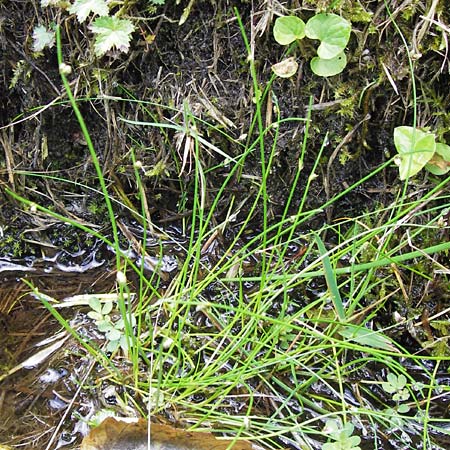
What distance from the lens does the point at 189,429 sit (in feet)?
3.52

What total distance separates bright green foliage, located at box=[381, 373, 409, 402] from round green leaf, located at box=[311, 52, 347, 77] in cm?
67

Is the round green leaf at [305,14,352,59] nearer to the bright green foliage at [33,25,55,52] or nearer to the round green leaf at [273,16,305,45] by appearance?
the round green leaf at [273,16,305,45]

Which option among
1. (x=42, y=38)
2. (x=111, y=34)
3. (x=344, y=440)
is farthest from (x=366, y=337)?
(x=42, y=38)

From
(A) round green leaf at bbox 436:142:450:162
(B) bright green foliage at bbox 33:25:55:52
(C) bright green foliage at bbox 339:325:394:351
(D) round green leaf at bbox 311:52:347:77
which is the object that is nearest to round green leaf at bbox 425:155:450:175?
(A) round green leaf at bbox 436:142:450:162

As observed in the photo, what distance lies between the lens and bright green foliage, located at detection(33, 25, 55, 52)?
4.39 ft

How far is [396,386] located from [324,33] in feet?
2.54

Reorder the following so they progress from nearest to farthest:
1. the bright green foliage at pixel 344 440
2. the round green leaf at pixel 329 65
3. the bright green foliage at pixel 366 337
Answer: the bright green foliage at pixel 344 440, the bright green foliage at pixel 366 337, the round green leaf at pixel 329 65

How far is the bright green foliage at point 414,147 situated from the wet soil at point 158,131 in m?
0.08

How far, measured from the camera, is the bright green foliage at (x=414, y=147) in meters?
1.22

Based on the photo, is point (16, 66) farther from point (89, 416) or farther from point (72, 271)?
point (89, 416)

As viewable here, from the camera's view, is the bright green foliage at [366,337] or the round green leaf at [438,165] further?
the round green leaf at [438,165]

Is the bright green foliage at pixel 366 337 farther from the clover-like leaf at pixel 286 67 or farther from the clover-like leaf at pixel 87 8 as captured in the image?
the clover-like leaf at pixel 87 8

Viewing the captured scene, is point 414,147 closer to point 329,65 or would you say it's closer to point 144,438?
point 329,65

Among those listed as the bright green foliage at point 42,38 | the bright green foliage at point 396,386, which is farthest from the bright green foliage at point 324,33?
the bright green foliage at point 396,386
